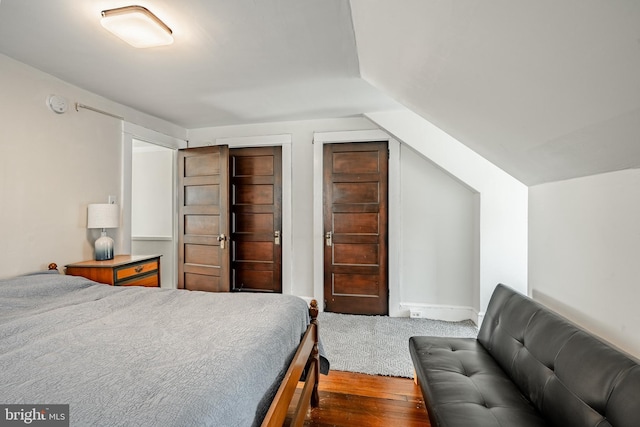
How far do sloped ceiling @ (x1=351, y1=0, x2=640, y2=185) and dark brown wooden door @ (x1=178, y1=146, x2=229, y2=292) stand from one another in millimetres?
2449

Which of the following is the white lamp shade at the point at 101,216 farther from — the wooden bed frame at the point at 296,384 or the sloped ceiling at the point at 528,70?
the sloped ceiling at the point at 528,70

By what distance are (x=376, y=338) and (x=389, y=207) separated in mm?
1486

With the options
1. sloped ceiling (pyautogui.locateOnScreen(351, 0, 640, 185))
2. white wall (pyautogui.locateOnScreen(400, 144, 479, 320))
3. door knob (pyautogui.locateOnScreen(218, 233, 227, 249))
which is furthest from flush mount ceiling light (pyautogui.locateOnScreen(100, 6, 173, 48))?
white wall (pyautogui.locateOnScreen(400, 144, 479, 320))

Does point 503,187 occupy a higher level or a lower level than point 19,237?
higher

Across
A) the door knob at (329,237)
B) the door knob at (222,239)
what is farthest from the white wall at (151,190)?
the door knob at (329,237)

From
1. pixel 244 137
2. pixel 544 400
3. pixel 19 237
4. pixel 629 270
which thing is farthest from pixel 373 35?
pixel 19 237

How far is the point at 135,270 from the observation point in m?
2.70

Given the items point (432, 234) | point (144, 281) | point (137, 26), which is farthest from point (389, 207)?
point (137, 26)

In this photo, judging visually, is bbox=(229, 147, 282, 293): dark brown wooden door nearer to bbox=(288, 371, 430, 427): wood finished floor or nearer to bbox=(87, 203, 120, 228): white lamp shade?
bbox=(87, 203, 120, 228): white lamp shade

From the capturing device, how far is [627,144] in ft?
3.41

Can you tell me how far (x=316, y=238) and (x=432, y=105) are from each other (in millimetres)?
2089

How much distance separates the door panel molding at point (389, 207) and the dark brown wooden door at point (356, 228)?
0.06 metres

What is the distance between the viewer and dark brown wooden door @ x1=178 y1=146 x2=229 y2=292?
369cm

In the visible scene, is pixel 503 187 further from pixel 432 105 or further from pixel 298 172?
pixel 298 172
